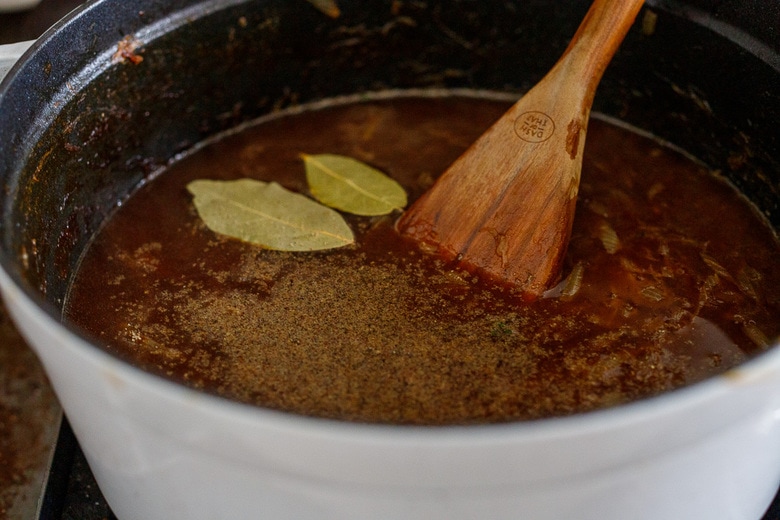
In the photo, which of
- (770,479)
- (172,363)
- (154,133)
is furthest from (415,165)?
(770,479)

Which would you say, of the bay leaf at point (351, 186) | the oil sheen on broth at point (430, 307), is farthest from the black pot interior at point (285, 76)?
the bay leaf at point (351, 186)

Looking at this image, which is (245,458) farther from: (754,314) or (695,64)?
(695,64)

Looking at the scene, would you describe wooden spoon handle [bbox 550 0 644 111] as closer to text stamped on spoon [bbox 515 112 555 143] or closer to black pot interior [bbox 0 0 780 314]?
text stamped on spoon [bbox 515 112 555 143]

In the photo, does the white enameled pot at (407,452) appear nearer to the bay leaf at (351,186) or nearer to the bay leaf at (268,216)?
the bay leaf at (268,216)

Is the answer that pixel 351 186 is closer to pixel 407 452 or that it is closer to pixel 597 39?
pixel 597 39

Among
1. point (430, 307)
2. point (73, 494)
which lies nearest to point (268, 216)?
point (430, 307)
